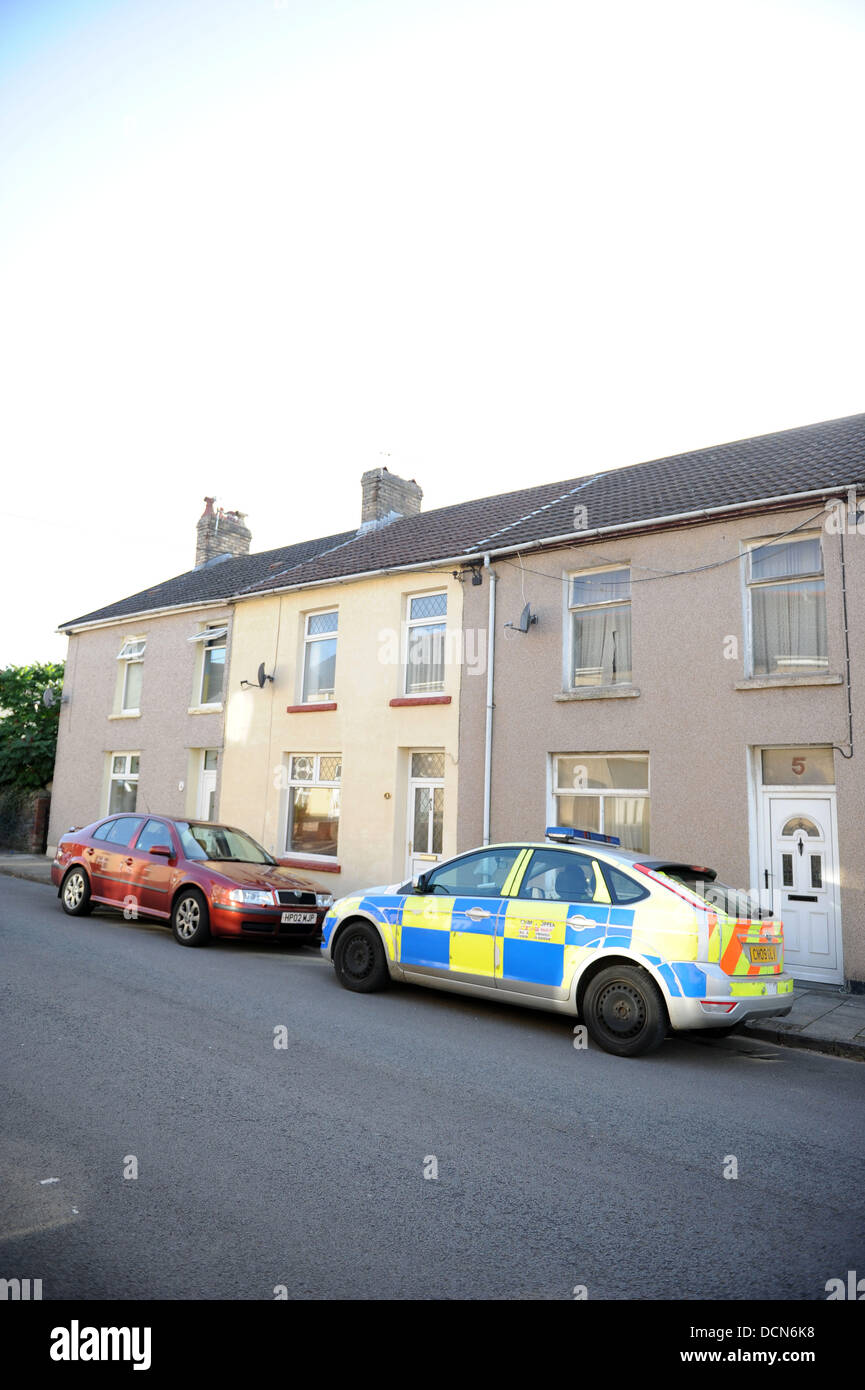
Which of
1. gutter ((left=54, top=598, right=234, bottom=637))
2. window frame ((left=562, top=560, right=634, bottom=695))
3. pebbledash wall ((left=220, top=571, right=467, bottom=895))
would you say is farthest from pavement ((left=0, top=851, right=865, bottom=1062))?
gutter ((left=54, top=598, right=234, bottom=637))

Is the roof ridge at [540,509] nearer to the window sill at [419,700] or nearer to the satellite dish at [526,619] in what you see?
the satellite dish at [526,619]

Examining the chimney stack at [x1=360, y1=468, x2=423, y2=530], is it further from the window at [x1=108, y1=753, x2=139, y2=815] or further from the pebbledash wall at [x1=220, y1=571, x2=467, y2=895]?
the window at [x1=108, y1=753, x2=139, y2=815]

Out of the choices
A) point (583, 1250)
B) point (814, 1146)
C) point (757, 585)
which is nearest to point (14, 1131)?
point (583, 1250)

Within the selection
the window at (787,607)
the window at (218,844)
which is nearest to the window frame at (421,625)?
the window at (218,844)

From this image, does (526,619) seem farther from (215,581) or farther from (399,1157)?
(215,581)

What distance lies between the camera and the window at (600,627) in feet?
40.5

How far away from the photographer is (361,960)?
880 centimetres

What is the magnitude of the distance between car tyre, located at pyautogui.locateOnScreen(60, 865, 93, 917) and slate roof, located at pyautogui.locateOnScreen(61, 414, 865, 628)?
21.3 ft

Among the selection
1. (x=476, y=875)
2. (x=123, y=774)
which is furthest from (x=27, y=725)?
(x=476, y=875)

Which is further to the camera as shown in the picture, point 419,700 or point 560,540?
point 419,700

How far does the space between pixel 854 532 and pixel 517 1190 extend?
8638mm

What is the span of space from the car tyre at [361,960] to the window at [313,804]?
6.44 meters

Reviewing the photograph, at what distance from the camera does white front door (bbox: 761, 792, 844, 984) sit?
1016 cm

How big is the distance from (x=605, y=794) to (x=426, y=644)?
4.15 metres
